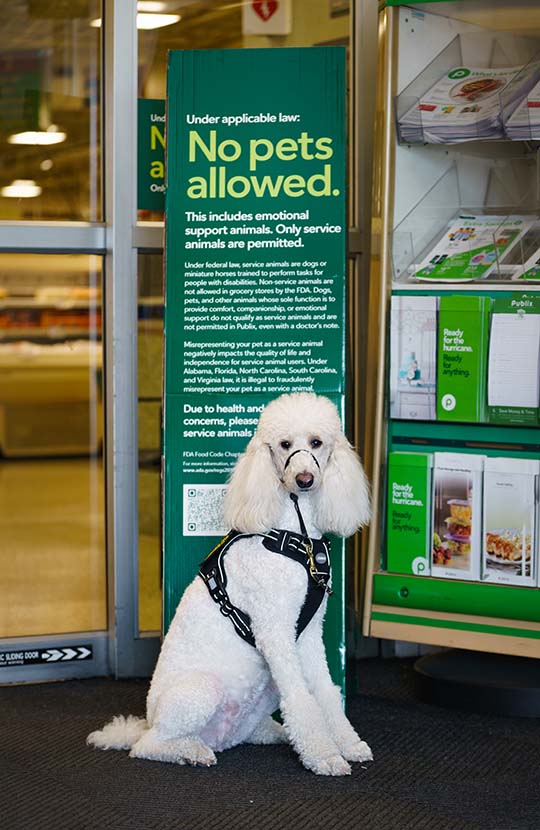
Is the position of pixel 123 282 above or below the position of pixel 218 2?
below

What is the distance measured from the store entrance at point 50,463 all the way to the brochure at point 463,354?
138cm

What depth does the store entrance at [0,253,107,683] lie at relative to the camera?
434 cm

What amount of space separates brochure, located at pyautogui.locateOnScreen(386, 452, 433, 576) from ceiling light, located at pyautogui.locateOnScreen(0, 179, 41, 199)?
1705mm

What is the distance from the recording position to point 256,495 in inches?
119

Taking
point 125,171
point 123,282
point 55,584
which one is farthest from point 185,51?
point 55,584

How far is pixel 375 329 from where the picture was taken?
3.79m

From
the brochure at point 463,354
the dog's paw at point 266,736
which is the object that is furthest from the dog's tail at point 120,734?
the brochure at point 463,354

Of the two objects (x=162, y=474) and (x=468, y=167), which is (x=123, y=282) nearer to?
(x=162, y=474)

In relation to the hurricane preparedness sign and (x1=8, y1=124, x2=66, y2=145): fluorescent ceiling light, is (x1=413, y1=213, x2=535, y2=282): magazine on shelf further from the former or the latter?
(x1=8, y1=124, x2=66, y2=145): fluorescent ceiling light

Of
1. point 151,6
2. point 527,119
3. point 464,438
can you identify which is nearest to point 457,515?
point 464,438

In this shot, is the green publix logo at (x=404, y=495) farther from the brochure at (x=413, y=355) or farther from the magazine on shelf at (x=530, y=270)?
the magazine on shelf at (x=530, y=270)

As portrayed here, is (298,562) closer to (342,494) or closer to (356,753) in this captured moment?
(342,494)

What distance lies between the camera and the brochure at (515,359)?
3.57 meters

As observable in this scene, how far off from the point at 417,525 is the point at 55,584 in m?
1.98
